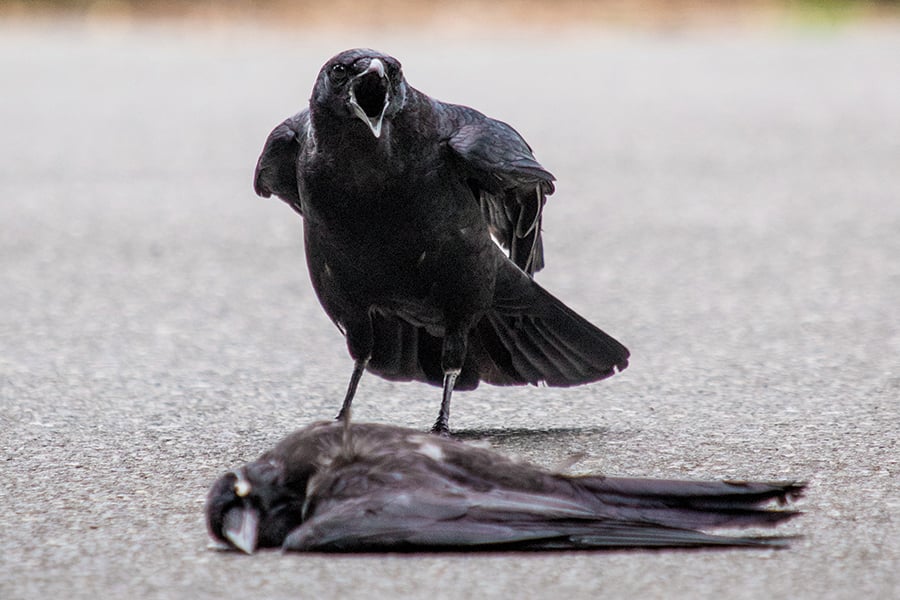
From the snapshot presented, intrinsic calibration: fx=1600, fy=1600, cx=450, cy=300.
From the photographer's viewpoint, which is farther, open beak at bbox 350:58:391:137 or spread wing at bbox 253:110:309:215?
spread wing at bbox 253:110:309:215

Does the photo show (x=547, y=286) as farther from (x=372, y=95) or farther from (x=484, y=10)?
(x=484, y=10)

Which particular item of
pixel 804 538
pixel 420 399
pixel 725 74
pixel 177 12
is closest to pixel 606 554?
pixel 804 538

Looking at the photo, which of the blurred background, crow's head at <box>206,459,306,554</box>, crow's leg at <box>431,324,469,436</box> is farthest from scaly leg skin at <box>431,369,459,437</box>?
the blurred background

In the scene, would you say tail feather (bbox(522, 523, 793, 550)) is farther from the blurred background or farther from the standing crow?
the blurred background

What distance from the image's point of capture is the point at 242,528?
130 inches

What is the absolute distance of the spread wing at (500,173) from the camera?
4.21 m

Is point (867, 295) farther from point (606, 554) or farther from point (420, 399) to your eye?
point (606, 554)

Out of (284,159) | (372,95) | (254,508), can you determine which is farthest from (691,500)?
(284,159)

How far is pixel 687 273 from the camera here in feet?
24.4

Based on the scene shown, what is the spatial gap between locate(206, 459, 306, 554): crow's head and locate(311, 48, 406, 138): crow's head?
1032 millimetres

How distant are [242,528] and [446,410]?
4.22 feet

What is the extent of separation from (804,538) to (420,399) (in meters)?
1.98

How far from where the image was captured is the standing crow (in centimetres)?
411

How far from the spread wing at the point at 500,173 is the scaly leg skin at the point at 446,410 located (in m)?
0.42
